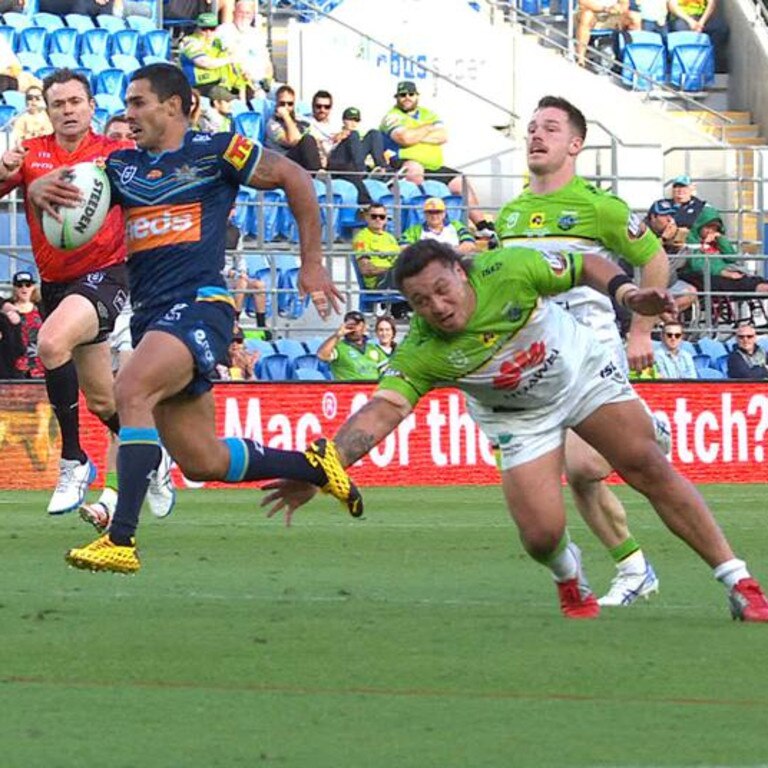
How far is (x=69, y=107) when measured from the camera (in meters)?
12.2

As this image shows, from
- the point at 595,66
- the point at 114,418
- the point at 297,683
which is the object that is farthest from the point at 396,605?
the point at 595,66

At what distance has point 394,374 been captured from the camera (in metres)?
8.83

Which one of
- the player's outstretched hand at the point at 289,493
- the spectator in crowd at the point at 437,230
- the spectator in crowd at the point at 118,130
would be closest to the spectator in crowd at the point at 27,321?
the spectator in crowd at the point at 437,230

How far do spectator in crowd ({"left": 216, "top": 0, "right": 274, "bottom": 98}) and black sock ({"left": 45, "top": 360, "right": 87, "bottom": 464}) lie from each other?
13185 mm

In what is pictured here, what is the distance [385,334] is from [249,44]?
688cm

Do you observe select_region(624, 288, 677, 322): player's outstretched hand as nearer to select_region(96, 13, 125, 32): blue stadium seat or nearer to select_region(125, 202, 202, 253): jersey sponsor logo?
select_region(125, 202, 202, 253): jersey sponsor logo

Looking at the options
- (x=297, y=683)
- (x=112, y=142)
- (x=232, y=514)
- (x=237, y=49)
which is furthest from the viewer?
(x=237, y=49)

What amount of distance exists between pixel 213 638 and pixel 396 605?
154 centimetres

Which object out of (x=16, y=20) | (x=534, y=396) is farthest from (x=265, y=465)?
(x=16, y=20)

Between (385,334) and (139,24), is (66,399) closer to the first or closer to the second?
(385,334)

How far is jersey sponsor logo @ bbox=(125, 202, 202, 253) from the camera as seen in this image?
960 cm

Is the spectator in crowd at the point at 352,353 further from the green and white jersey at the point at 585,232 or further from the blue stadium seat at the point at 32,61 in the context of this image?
the green and white jersey at the point at 585,232

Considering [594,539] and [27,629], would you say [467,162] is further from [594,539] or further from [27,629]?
[27,629]

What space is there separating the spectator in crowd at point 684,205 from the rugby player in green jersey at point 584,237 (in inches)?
596
